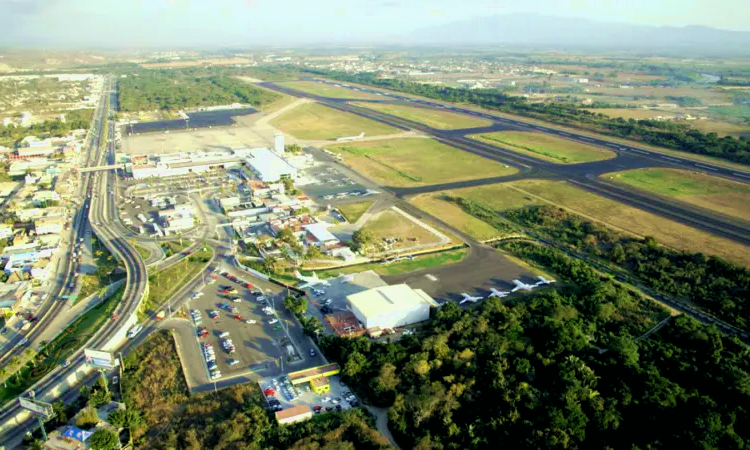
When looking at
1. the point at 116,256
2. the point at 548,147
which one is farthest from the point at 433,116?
the point at 116,256

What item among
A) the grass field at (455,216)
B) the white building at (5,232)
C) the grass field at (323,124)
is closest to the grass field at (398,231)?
the grass field at (455,216)

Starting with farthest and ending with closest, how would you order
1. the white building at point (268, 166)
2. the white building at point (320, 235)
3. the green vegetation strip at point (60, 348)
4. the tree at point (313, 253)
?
the white building at point (268, 166) → the white building at point (320, 235) → the tree at point (313, 253) → the green vegetation strip at point (60, 348)

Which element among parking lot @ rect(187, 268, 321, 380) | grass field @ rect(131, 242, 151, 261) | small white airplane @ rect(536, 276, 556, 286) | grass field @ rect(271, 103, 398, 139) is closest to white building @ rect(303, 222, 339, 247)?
parking lot @ rect(187, 268, 321, 380)

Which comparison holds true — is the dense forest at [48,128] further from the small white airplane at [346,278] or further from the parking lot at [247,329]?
the small white airplane at [346,278]

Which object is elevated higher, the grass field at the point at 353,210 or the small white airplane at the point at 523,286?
the grass field at the point at 353,210

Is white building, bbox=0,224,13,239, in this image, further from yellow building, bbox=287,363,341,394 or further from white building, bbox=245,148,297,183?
yellow building, bbox=287,363,341,394

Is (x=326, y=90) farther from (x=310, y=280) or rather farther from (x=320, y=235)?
(x=310, y=280)
